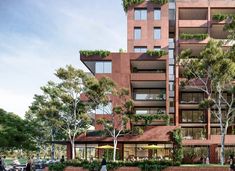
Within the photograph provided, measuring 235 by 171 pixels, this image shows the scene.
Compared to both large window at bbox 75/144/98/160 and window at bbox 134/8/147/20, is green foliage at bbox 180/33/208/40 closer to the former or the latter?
window at bbox 134/8/147/20

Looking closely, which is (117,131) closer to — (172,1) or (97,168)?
(97,168)

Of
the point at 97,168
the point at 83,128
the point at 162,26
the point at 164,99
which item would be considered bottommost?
the point at 97,168

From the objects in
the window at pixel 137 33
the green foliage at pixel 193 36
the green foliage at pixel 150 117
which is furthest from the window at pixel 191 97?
the window at pixel 137 33

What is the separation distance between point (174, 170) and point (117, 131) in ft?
55.0

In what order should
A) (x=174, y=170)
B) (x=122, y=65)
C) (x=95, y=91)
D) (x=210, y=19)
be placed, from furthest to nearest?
1. (x=210, y=19)
2. (x=122, y=65)
3. (x=95, y=91)
4. (x=174, y=170)

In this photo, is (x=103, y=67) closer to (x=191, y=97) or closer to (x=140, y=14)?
(x=140, y=14)

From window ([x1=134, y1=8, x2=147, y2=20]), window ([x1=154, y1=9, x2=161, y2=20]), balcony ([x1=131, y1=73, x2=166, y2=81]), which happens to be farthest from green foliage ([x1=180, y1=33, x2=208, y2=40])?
balcony ([x1=131, y1=73, x2=166, y2=81])

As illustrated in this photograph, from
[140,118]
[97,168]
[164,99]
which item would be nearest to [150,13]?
[164,99]

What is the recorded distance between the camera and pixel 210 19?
62781mm

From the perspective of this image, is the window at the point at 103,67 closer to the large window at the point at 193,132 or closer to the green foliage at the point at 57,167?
the large window at the point at 193,132

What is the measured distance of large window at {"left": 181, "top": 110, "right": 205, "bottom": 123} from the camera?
200ft

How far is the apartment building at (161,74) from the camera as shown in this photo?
53219mm

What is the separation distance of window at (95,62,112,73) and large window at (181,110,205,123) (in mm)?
12771

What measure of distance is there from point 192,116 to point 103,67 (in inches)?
574
